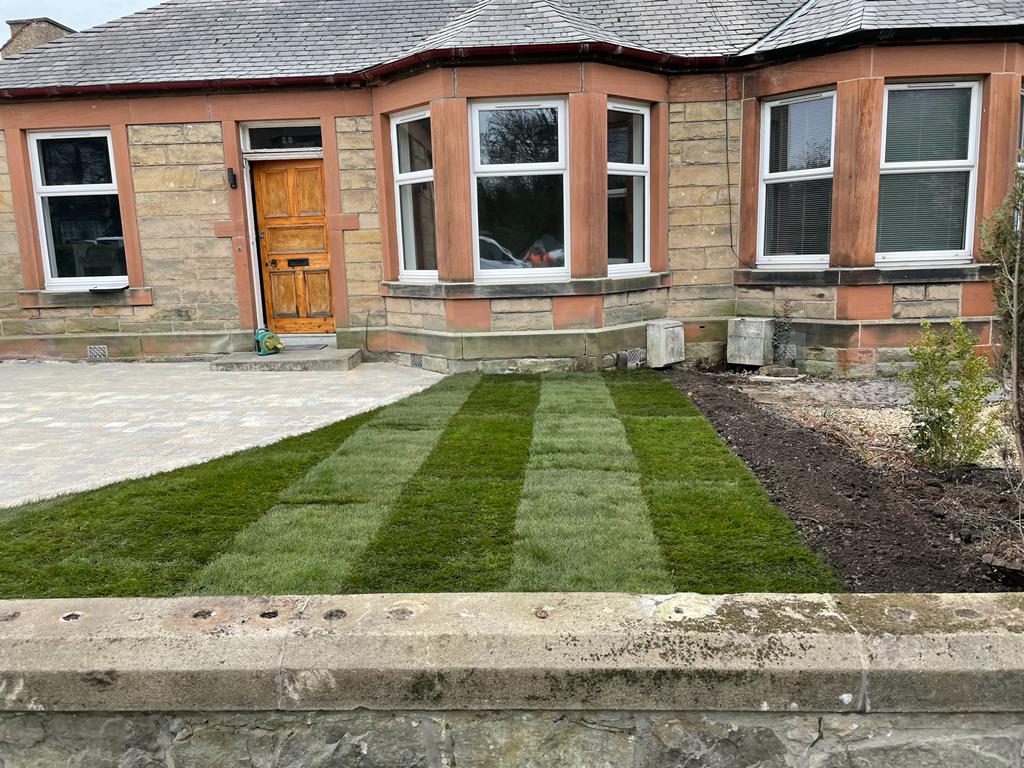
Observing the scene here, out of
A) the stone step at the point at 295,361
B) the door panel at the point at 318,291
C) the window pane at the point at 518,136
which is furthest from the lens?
the door panel at the point at 318,291

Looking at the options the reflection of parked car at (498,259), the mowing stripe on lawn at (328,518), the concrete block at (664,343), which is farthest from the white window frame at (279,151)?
the mowing stripe on lawn at (328,518)

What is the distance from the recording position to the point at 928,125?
8.10 meters

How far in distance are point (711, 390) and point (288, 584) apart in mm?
5319

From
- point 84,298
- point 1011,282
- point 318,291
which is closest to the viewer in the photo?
point 1011,282

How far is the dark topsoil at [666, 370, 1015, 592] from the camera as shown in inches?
126

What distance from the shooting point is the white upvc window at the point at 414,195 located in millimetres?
8945

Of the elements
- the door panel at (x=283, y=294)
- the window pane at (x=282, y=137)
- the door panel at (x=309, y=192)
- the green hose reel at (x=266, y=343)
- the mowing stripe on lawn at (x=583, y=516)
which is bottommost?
the mowing stripe on lawn at (x=583, y=516)

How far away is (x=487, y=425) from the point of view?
6078 millimetres

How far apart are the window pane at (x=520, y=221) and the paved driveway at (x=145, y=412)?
169cm

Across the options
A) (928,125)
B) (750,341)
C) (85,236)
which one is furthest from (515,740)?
(85,236)

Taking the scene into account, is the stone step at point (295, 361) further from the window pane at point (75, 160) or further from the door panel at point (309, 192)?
the window pane at point (75, 160)

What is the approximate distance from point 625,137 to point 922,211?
334 cm

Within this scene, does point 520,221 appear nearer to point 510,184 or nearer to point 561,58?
point 510,184

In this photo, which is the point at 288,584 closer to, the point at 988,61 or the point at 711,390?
the point at 711,390
